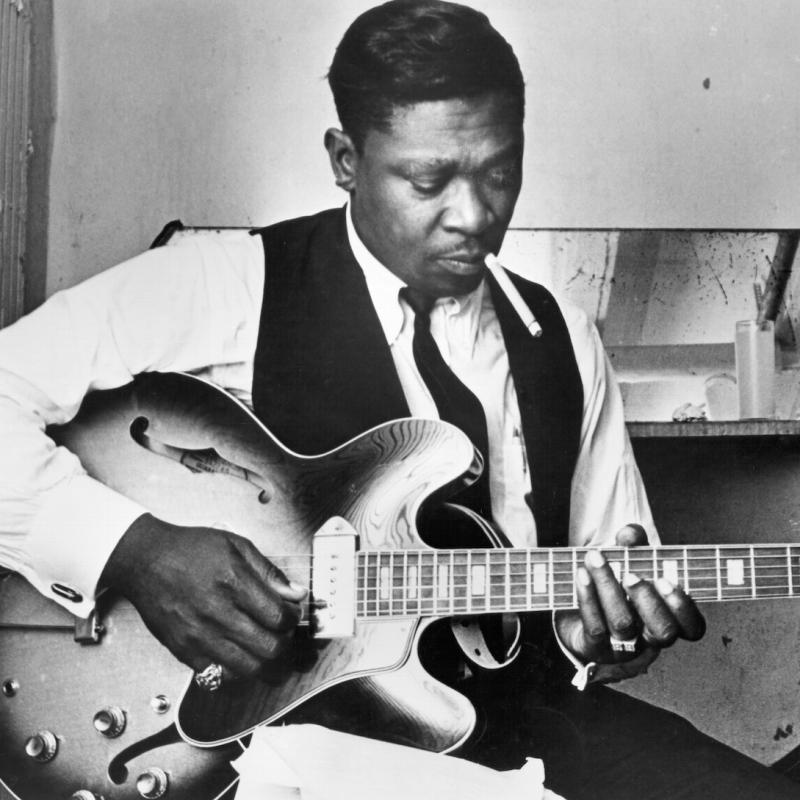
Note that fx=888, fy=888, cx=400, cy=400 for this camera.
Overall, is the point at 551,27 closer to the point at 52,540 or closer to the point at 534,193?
the point at 534,193

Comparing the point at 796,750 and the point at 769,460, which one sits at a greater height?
the point at 769,460

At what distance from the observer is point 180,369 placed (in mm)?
1189

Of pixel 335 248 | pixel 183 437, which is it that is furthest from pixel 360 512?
pixel 335 248

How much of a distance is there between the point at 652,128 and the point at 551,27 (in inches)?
8.1

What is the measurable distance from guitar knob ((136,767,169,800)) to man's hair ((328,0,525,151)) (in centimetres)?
→ 86

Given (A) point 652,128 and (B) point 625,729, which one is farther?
(A) point 652,128

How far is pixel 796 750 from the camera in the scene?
122 cm

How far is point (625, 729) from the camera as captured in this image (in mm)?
1187

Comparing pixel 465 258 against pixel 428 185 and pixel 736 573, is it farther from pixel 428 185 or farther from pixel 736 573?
pixel 736 573

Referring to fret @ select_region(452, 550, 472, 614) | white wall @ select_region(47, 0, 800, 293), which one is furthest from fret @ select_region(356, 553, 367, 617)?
white wall @ select_region(47, 0, 800, 293)

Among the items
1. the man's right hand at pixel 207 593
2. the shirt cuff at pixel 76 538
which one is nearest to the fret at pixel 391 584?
the man's right hand at pixel 207 593

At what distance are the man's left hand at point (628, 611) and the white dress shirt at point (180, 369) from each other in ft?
0.29

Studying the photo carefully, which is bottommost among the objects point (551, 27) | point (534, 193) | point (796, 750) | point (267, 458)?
point (796, 750)

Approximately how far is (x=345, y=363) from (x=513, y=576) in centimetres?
36
